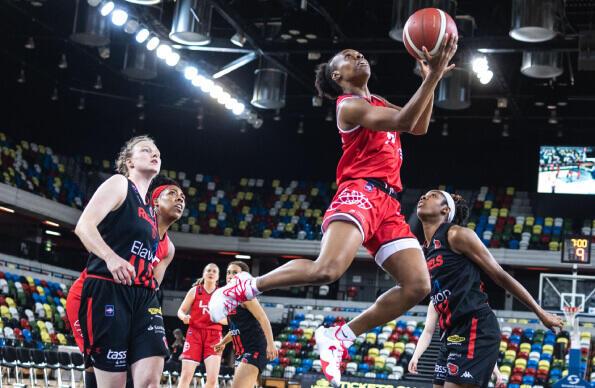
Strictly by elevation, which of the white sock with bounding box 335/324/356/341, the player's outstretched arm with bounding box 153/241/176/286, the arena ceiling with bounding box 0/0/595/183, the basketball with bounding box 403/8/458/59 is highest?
the arena ceiling with bounding box 0/0/595/183

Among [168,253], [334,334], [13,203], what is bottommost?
[334,334]

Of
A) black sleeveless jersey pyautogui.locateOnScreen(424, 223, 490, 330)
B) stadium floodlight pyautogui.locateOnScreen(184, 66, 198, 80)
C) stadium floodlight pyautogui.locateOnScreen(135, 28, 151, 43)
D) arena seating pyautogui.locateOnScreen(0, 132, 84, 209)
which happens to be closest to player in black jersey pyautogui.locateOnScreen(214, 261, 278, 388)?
black sleeveless jersey pyautogui.locateOnScreen(424, 223, 490, 330)

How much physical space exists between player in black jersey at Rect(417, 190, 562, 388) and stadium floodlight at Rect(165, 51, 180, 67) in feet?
50.7

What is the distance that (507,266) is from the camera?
3133cm

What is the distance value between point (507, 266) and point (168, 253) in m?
25.6

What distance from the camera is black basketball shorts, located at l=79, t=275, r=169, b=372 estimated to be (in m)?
5.76

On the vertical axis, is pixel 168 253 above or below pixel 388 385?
above

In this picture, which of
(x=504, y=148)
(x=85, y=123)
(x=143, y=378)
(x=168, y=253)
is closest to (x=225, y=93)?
(x=85, y=123)

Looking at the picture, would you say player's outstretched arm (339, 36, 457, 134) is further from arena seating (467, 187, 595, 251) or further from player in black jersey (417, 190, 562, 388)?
arena seating (467, 187, 595, 251)

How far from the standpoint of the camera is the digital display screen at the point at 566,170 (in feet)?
101

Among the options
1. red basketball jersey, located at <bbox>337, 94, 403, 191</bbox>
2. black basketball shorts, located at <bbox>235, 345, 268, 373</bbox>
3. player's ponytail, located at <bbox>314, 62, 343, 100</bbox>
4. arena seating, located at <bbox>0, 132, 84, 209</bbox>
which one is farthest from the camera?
arena seating, located at <bbox>0, 132, 84, 209</bbox>

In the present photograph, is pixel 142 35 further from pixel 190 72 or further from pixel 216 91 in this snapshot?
pixel 216 91

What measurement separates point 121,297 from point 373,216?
173 centimetres

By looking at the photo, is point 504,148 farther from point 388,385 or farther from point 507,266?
point 388,385
